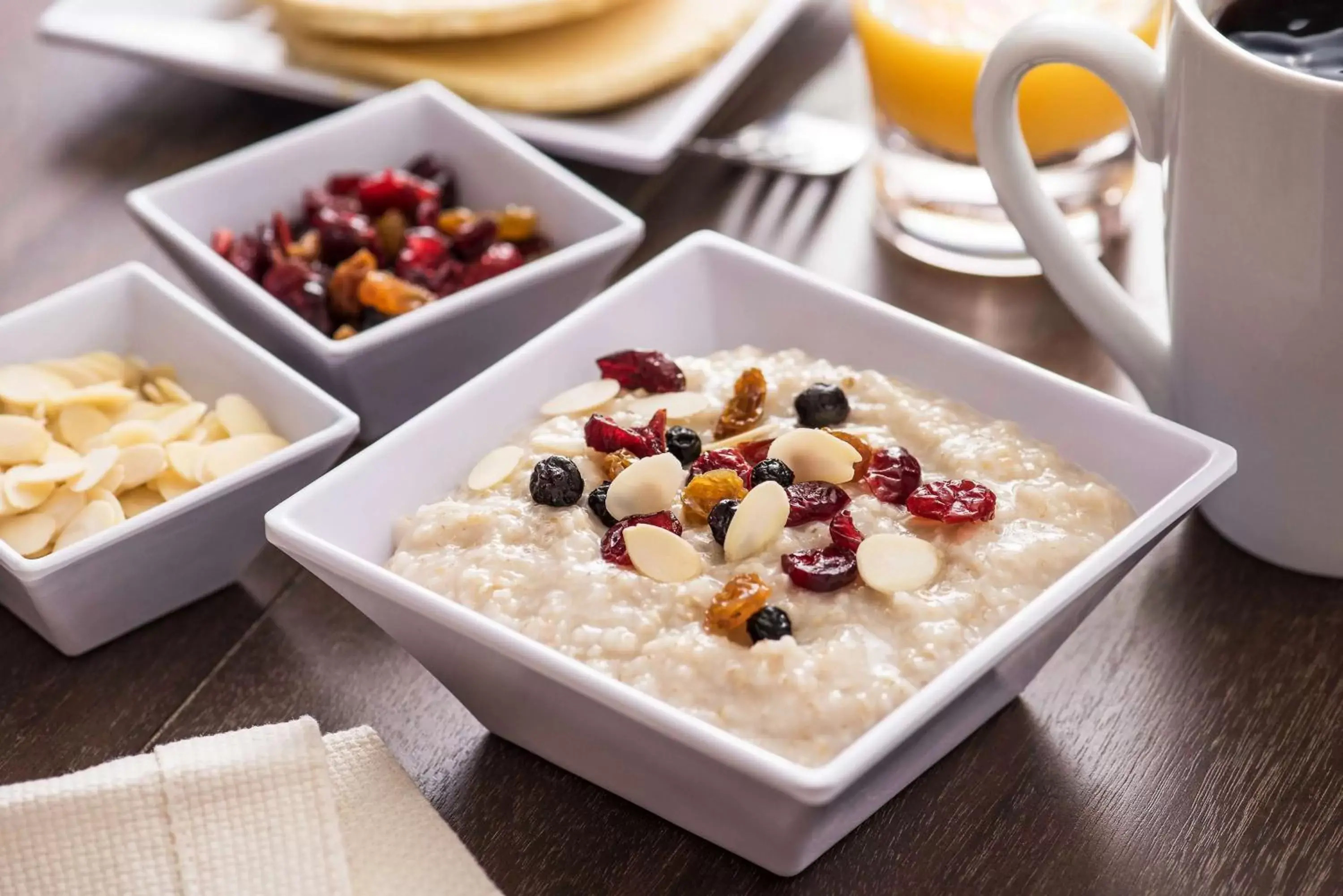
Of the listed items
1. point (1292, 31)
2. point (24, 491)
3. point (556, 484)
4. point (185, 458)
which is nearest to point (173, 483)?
point (185, 458)

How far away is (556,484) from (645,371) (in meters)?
0.19

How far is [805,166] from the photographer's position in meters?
2.07

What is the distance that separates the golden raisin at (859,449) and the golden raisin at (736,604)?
168mm

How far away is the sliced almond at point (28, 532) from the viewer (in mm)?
1419

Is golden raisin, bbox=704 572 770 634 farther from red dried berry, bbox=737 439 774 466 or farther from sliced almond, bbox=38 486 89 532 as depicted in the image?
sliced almond, bbox=38 486 89 532

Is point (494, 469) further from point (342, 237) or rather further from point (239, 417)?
point (342, 237)

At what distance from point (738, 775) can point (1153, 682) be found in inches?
19.6

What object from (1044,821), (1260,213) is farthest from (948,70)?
(1044,821)

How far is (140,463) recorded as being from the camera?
1480 mm

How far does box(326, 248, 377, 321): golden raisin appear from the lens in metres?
1.74

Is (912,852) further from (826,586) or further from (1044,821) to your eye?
(826,586)

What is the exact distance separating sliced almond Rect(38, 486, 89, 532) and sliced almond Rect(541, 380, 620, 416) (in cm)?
44

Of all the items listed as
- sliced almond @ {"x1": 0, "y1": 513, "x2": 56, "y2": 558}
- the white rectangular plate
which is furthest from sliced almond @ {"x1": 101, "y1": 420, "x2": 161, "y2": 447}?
the white rectangular plate

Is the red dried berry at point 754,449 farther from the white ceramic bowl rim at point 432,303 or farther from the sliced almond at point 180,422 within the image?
the sliced almond at point 180,422
